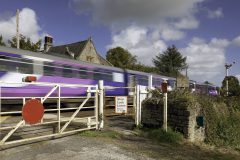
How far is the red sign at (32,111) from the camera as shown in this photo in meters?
7.22

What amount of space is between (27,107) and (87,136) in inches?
92.1

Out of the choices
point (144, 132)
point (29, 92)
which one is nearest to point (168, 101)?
point (144, 132)

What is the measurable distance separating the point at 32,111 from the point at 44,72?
26.0ft

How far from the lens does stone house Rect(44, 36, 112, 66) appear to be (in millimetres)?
42656

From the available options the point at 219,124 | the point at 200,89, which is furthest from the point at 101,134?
the point at 200,89

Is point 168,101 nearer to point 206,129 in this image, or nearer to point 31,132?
point 206,129

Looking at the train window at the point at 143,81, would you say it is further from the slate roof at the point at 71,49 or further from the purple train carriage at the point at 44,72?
the slate roof at the point at 71,49

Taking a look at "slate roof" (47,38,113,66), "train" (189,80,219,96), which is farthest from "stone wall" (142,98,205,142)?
"slate roof" (47,38,113,66)

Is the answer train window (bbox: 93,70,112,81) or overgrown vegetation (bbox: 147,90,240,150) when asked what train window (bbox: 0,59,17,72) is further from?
overgrown vegetation (bbox: 147,90,240,150)

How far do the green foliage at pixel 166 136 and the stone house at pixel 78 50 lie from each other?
32.7 m

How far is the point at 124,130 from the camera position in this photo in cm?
1062

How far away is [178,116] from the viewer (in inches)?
417

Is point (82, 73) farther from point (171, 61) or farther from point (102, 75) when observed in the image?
point (171, 61)

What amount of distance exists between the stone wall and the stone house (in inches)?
1227
